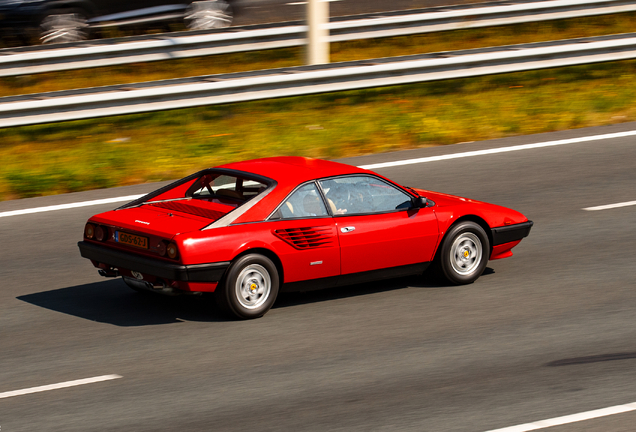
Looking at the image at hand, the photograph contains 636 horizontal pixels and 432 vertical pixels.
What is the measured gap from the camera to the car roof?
761 cm

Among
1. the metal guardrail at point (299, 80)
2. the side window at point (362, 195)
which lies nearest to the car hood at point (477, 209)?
the side window at point (362, 195)

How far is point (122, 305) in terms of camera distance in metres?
7.85

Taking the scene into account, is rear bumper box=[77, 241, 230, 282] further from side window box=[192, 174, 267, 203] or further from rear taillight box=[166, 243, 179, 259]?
side window box=[192, 174, 267, 203]

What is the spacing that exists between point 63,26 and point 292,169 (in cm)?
1213

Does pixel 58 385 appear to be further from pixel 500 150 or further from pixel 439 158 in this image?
pixel 500 150

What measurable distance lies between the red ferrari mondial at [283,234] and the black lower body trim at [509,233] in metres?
0.01

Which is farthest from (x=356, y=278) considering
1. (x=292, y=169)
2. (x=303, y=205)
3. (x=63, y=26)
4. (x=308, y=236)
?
(x=63, y=26)

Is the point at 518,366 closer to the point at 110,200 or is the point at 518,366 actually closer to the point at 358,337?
the point at 358,337

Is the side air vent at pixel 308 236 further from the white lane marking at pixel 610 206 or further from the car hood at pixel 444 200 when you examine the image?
the white lane marking at pixel 610 206

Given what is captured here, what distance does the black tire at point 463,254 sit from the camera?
8.12 meters

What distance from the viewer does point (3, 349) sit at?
6891 mm

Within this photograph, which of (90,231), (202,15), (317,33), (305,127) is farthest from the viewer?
(202,15)

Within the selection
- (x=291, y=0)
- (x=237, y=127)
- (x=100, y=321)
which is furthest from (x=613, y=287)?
(x=291, y=0)

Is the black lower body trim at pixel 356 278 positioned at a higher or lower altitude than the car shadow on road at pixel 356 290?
higher
